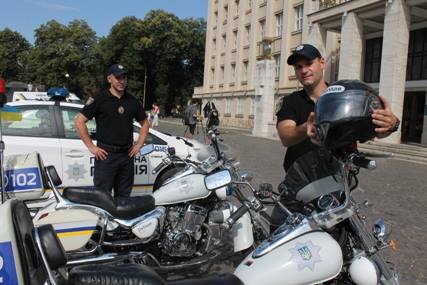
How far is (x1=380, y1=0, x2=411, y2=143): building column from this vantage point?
1981cm

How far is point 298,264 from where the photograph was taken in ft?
6.73

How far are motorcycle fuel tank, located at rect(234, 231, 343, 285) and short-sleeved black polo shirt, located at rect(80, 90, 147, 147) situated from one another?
3343mm

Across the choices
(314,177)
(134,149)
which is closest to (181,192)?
(134,149)

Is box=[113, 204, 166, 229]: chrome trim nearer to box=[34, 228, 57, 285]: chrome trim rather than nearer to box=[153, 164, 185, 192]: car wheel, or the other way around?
box=[153, 164, 185, 192]: car wheel

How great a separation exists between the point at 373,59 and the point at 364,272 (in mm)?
26703

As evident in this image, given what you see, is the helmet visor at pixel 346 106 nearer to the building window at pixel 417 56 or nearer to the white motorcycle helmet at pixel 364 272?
the white motorcycle helmet at pixel 364 272

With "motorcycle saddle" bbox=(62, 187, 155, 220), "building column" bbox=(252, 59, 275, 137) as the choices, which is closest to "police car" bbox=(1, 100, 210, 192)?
"motorcycle saddle" bbox=(62, 187, 155, 220)

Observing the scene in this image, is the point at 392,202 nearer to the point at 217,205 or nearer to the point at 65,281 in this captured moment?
the point at 217,205

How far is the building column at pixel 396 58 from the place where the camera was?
1981cm

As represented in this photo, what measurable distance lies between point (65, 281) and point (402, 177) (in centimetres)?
1133

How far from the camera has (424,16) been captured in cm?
2191

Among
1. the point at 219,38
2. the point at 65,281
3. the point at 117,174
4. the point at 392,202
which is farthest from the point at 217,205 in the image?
the point at 219,38

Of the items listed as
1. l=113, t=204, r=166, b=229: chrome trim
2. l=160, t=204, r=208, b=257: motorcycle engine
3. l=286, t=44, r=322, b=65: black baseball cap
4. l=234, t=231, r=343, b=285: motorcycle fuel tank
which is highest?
l=286, t=44, r=322, b=65: black baseball cap

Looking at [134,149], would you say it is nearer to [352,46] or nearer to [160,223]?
[160,223]
